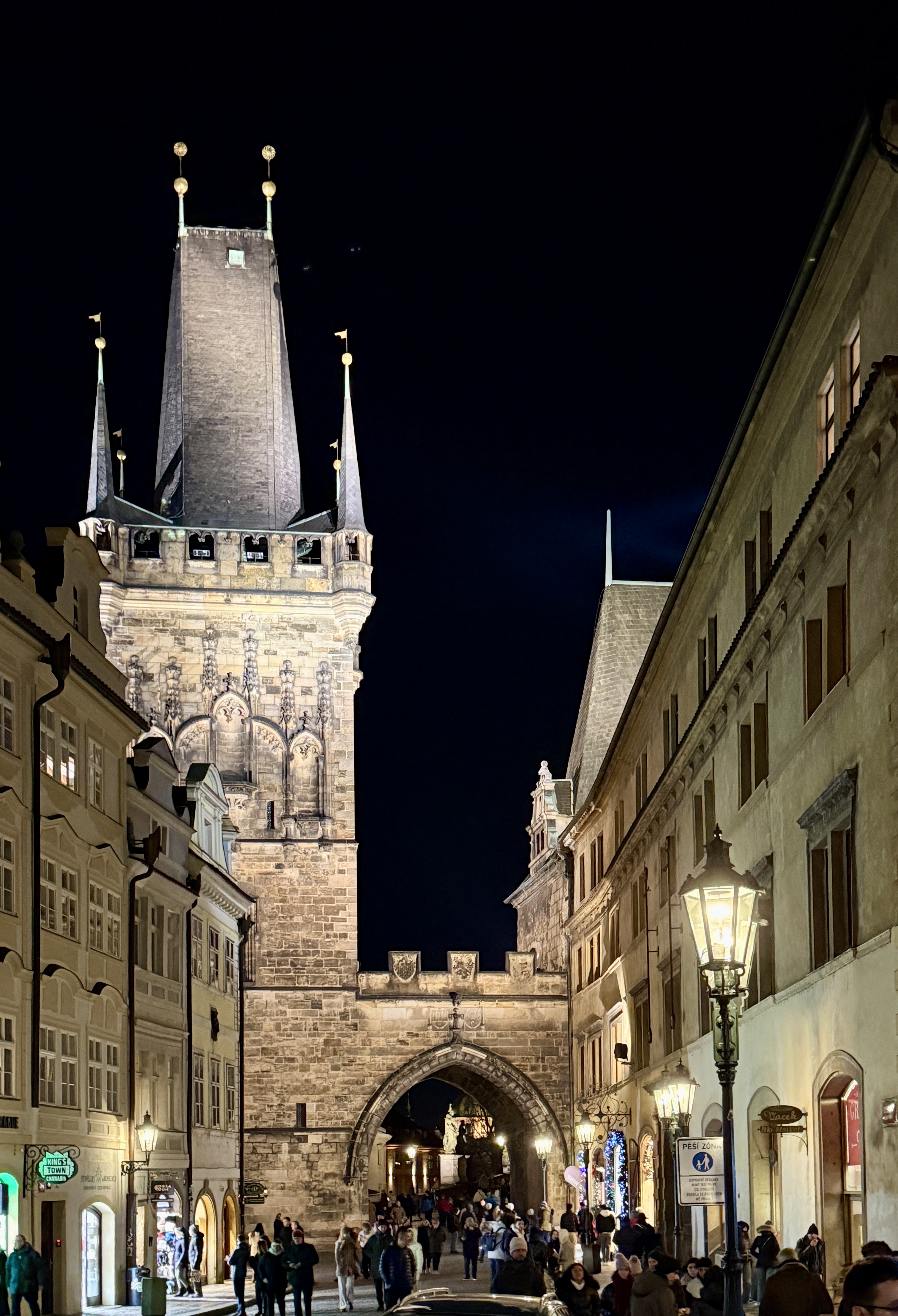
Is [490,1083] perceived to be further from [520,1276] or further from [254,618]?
[520,1276]

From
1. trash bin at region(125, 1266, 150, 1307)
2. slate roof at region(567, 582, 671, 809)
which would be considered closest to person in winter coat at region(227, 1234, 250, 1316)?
trash bin at region(125, 1266, 150, 1307)

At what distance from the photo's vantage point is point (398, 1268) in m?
24.2

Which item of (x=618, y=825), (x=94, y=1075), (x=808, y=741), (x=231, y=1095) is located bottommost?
(x=231, y=1095)

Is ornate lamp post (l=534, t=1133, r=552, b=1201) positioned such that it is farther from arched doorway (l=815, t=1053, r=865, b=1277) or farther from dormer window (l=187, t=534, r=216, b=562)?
arched doorway (l=815, t=1053, r=865, b=1277)

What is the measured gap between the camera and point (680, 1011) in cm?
2870

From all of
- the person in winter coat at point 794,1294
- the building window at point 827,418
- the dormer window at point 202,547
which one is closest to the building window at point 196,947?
the dormer window at point 202,547

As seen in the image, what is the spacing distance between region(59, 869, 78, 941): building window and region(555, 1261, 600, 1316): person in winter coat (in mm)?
11968

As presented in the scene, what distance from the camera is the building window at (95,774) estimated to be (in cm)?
2898

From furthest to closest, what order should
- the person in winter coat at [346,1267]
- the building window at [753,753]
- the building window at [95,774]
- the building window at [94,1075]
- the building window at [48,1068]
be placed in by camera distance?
the person in winter coat at [346,1267] → the building window at [95,774] → the building window at [94,1075] → the building window at [48,1068] → the building window at [753,753]

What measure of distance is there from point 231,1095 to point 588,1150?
8.04 metres

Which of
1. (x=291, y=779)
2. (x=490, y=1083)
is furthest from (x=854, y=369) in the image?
(x=490, y=1083)

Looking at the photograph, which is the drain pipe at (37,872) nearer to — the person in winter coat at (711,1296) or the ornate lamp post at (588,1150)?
the person in winter coat at (711,1296)

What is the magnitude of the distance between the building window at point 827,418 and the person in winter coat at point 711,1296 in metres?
6.82

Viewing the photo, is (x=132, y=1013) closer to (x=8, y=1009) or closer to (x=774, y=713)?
(x=8, y=1009)
